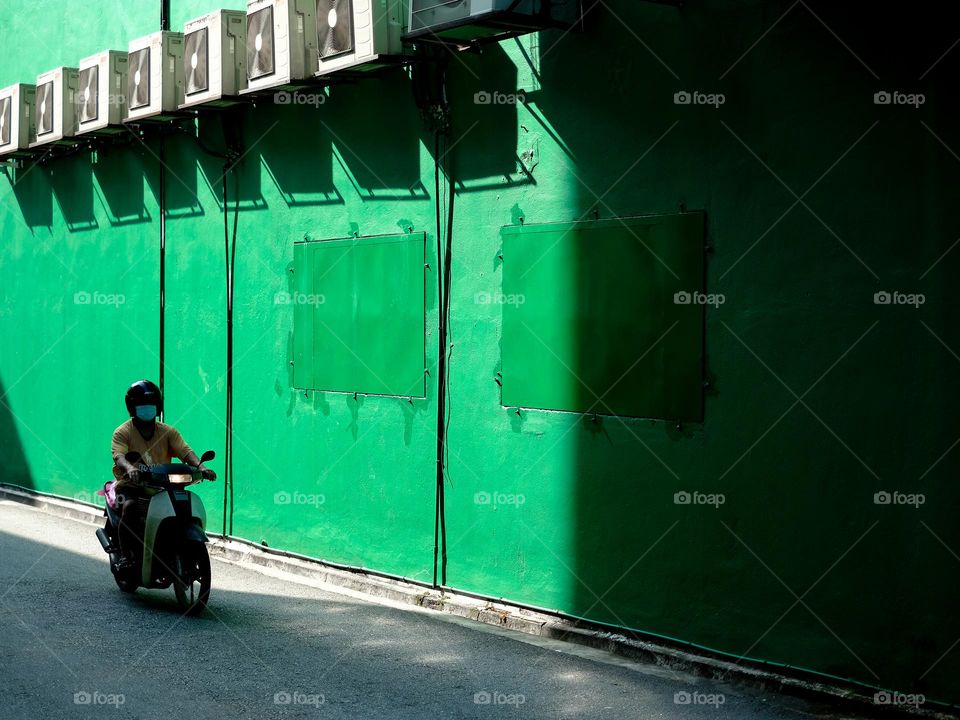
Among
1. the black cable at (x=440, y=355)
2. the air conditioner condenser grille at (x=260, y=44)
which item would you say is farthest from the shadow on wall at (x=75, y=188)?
the black cable at (x=440, y=355)

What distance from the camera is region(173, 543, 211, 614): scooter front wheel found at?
9.50 meters

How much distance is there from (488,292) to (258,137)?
4.10 meters

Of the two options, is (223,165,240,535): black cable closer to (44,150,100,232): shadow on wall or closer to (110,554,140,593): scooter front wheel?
(110,554,140,593): scooter front wheel

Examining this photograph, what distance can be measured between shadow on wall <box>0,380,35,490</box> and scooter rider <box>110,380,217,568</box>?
307 inches

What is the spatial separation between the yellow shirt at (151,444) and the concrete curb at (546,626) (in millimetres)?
2031

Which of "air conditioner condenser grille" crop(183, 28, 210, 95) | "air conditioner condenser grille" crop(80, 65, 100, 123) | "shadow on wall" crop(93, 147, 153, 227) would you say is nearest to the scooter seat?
"air conditioner condenser grille" crop(183, 28, 210, 95)

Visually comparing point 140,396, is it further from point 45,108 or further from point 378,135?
point 45,108

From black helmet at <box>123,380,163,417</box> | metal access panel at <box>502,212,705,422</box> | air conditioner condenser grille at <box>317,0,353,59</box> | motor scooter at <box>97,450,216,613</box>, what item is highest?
air conditioner condenser grille at <box>317,0,353,59</box>

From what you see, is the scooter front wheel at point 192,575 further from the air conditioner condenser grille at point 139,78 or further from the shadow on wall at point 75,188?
the shadow on wall at point 75,188

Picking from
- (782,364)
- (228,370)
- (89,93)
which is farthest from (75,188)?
(782,364)

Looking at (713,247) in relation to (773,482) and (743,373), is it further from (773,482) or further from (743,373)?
(773,482)

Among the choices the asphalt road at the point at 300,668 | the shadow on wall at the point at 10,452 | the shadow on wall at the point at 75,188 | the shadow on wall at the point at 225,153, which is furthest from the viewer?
the shadow on wall at the point at 10,452

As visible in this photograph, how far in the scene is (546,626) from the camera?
902cm

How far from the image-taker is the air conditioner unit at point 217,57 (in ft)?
38.8
